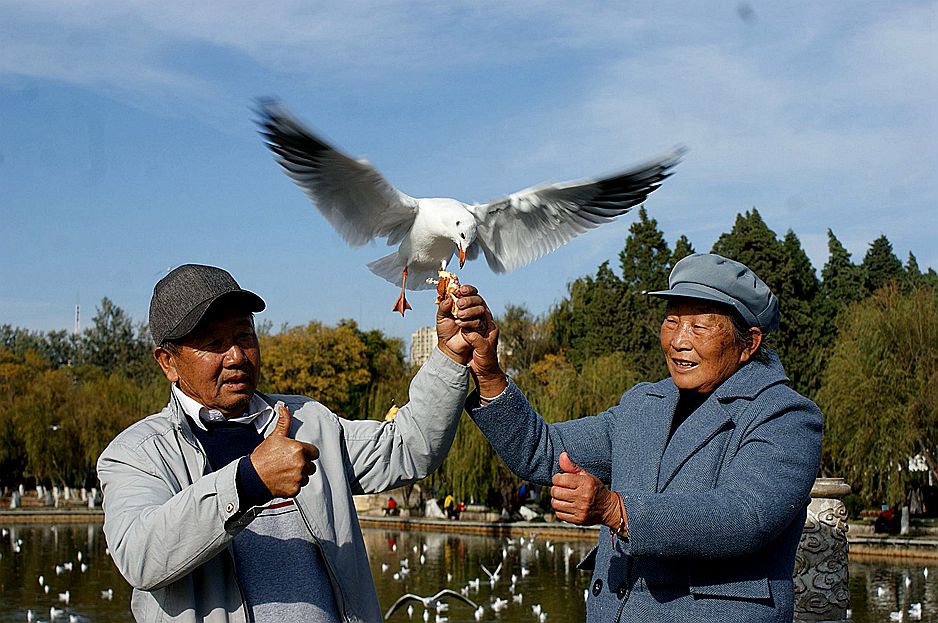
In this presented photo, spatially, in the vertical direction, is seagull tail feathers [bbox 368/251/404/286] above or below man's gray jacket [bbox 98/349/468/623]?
above

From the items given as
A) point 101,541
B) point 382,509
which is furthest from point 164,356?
point 382,509

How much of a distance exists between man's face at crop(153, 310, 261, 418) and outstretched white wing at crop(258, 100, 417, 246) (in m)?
1.86

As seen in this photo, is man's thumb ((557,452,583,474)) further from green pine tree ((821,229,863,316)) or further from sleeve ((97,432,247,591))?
green pine tree ((821,229,863,316))

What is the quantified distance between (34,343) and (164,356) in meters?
73.9

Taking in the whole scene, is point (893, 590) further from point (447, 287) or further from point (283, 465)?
point (283, 465)

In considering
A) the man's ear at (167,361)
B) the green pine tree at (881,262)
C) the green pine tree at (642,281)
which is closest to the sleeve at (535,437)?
the man's ear at (167,361)

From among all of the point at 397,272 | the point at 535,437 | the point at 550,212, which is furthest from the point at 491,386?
the point at 550,212

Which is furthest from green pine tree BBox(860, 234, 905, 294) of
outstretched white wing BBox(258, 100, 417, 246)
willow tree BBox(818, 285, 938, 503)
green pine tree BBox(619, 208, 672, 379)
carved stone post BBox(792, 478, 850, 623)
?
outstretched white wing BBox(258, 100, 417, 246)

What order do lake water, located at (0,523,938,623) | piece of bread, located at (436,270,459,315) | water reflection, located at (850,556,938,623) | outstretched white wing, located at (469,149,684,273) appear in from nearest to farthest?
piece of bread, located at (436,270,459,315) → outstretched white wing, located at (469,149,684,273) → water reflection, located at (850,556,938,623) → lake water, located at (0,523,938,623)

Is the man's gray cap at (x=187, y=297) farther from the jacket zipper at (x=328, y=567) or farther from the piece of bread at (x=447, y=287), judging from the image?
the piece of bread at (x=447, y=287)

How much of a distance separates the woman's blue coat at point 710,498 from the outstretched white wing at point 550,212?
1.86 metres

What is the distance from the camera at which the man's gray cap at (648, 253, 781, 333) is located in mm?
2727

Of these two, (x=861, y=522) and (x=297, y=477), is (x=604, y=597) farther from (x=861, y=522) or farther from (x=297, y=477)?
(x=861, y=522)

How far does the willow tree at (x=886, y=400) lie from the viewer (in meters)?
20.8
